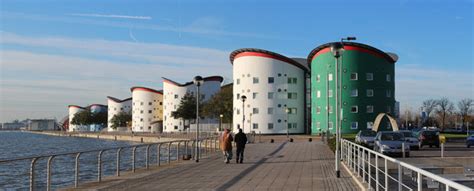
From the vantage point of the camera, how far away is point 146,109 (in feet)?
504

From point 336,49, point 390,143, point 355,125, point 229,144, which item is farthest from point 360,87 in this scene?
point 336,49

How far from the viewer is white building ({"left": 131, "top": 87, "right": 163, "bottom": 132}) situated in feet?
501

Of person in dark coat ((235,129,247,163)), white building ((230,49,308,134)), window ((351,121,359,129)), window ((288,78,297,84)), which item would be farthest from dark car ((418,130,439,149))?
window ((288,78,297,84))

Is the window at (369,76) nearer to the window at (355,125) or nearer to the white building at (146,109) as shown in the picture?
the window at (355,125)

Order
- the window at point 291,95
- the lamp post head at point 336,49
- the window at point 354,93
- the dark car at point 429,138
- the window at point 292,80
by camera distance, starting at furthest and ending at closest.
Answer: the window at point 292,80
the window at point 291,95
the window at point 354,93
the dark car at point 429,138
the lamp post head at point 336,49

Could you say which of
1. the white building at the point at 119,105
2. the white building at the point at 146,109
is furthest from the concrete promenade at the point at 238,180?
the white building at the point at 119,105

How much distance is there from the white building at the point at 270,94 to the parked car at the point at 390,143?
53355 millimetres

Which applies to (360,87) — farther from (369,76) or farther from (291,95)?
(291,95)

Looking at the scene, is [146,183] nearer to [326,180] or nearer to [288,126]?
[326,180]

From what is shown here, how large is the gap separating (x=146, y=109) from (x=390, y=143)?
129 m

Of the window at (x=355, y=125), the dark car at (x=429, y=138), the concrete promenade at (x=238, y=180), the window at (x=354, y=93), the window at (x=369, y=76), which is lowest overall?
the concrete promenade at (x=238, y=180)

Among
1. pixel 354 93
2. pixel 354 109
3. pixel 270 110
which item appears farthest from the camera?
pixel 270 110

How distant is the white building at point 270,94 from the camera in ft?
282

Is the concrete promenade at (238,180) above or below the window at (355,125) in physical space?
below
